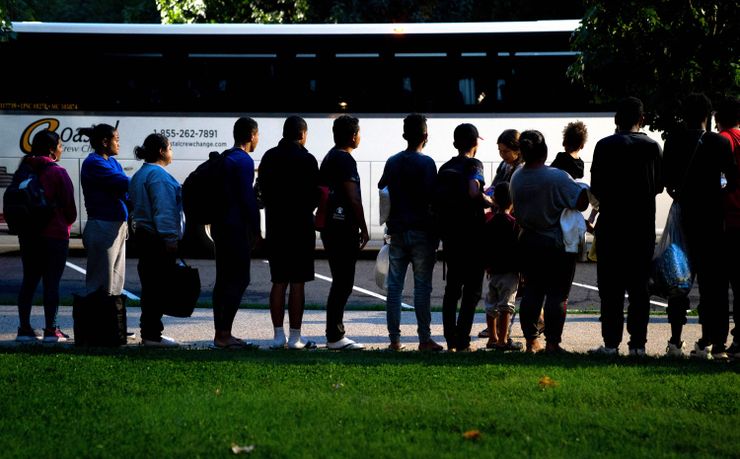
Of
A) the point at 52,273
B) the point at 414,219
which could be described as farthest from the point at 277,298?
the point at 52,273

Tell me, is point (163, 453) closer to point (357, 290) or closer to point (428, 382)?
point (428, 382)

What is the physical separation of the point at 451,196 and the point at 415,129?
22.3 inches

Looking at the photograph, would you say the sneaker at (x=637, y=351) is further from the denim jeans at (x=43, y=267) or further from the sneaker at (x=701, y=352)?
the denim jeans at (x=43, y=267)

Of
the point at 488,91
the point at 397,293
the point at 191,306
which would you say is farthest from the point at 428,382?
the point at 488,91

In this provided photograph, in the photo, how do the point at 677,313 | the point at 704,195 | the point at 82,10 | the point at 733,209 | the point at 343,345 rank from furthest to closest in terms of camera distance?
the point at 82,10, the point at 343,345, the point at 677,313, the point at 733,209, the point at 704,195

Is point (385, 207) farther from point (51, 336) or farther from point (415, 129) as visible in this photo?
point (51, 336)

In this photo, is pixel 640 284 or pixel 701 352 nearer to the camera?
pixel 640 284

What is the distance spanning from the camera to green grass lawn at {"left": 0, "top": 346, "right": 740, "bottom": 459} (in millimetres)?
5160

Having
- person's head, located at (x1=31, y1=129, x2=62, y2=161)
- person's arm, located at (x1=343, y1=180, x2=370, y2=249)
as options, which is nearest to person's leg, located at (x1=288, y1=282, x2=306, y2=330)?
person's arm, located at (x1=343, y1=180, x2=370, y2=249)

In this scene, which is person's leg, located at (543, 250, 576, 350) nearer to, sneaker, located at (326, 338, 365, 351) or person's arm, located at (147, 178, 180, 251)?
sneaker, located at (326, 338, 365, 351)

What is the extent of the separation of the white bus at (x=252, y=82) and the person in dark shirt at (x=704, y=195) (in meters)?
9.66

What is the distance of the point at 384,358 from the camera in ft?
25.0

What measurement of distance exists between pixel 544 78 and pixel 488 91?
862mm

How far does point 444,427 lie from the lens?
216 inches
